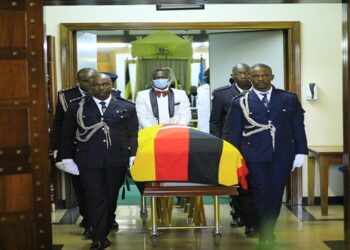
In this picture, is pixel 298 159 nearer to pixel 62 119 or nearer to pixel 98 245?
pixel 98 245

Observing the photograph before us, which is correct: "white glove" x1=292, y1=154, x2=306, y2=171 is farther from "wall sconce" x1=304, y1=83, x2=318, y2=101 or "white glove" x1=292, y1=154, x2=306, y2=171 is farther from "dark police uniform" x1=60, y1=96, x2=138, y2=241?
"wall sconce" x1=304, y1=83, x2=318, y2=101

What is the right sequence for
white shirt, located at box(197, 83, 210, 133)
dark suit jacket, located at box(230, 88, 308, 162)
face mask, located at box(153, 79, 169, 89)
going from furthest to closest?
1. white shirt, located at box(197, 83, 210, 133)
2. face mask, located at box(153, 79, 169, 89)
3. dark suit jacket, located at box(230, 88, 308, 162)

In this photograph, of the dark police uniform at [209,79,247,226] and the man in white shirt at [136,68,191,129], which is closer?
the dark police uniform at [209,79,247,226]

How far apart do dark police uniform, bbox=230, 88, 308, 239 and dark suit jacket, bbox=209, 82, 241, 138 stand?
0.78m

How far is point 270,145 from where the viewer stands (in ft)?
13.1

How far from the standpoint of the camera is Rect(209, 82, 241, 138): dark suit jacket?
16.0ft

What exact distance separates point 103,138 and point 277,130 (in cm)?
121

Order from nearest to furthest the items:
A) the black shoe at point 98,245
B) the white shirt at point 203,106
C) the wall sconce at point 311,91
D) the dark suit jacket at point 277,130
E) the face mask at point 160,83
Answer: the dark suit jacket at point 277,130 → the black shoe at point 98,245 → the face mask at point 160,83 → the wall sconce at point 311,91 → the white shirt at point 203,106

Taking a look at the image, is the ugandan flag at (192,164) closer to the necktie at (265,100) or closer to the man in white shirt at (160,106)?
the necktie at (265,100)

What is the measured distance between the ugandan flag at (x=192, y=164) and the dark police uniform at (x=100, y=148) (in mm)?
173

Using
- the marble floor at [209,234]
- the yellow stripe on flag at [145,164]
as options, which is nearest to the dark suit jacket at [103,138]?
the yellow stripe on flag at [145,164]

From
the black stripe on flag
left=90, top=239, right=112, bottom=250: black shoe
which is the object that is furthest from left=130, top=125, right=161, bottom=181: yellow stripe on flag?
left=90, top=239, right=112, bottom=250: black shoe

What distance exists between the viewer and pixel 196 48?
7879 mm

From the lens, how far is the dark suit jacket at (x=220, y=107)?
489cm
